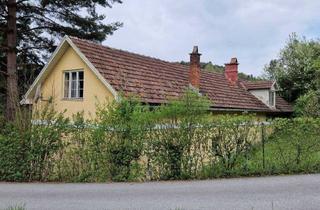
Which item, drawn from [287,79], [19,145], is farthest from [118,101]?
[287,79]

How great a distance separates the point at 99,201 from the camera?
1041 cm

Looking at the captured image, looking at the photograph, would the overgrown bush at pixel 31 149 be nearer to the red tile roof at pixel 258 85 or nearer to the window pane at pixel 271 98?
the red tile roof at pixel 258 85

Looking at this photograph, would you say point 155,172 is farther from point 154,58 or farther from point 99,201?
point 154,58

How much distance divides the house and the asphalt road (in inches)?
291

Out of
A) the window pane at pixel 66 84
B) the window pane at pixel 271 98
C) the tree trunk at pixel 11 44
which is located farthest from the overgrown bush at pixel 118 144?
the window pane at pixel 271 98

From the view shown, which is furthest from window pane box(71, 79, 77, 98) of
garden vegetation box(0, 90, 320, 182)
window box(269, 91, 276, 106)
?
window box(269, 91, 276, 106)

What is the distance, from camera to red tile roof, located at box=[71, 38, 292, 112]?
73.6 feet

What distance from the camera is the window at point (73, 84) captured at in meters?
23.9

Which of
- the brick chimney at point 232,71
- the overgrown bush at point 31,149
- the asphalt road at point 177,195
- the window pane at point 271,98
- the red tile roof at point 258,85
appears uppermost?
the brick chimney at point 232,71

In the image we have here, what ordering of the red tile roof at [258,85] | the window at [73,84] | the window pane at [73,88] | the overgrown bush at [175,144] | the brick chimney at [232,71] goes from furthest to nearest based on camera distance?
the brick chimney at [232,71], the red tile roof at [258,85], the window pane at [73,88], the window at [73,84], the overgrown bush at [175,144]

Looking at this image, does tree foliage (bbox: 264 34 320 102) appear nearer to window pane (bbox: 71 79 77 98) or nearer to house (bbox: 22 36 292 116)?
house (bbox: 22 36 292 116)

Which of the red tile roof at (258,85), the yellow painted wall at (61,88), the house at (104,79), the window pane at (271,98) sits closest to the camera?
the house at (104,79)

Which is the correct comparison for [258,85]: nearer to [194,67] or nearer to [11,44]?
[194,67]

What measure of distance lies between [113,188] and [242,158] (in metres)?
4.32
